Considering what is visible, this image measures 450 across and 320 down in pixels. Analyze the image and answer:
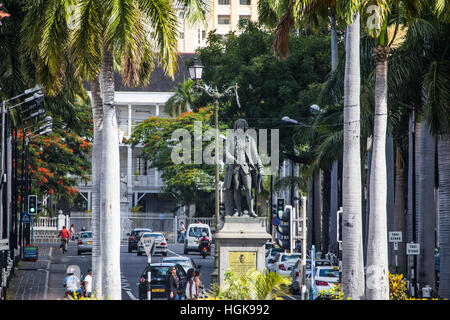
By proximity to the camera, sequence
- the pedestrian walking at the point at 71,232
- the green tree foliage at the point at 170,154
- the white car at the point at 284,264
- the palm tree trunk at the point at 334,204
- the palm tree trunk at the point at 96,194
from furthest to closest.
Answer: the pedestrian walking at the point at 71,232 < the green tree foliage at the point at 170,154 < the palm tree trunk at the point at 334,204 < the white car at the point at 284,264 < the palm tree trunk at the point at 96,194

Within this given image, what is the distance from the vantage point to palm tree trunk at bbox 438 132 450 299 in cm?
2709

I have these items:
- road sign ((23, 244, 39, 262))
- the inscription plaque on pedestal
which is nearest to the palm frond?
the inscription plaque on pedestal

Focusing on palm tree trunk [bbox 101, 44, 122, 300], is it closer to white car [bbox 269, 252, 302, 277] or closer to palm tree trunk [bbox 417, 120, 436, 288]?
palm tree trunk [bbox 417, 120, 436, 288]

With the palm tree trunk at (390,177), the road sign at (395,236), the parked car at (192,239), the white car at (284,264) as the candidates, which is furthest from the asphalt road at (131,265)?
the palm tree trunk at (390,177)

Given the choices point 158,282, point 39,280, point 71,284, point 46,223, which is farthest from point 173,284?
point 46,223

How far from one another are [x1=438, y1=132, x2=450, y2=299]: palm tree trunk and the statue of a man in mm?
6874

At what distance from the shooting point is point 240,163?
2333 centimetres

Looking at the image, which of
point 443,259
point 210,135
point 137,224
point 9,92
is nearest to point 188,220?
point 137,224

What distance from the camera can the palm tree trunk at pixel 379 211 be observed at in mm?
18781

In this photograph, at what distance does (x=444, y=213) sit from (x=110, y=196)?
12442 millimetres

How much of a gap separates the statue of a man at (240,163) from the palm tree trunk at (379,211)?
4607mm

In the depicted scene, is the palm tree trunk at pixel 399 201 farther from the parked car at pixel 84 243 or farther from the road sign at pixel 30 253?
the parked car at pixel 84 243

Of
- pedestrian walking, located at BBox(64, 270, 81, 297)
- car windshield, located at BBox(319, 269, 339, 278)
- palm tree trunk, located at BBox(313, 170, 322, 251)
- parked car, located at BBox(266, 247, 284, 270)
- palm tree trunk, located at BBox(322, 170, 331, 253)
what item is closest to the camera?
pedestrian walking, located at BBox(64, 270, 81, 297)
